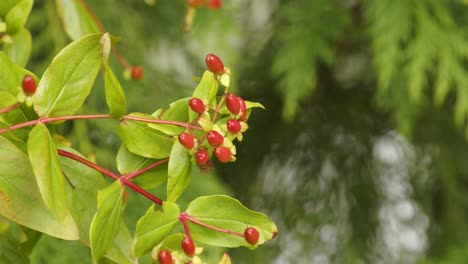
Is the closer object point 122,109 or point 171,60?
point 122,109

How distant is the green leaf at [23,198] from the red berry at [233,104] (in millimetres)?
67

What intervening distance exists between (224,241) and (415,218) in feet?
2.81

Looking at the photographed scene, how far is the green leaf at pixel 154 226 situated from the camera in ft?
0.91

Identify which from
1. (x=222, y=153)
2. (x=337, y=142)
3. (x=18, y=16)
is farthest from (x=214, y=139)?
(x=337, y=142)

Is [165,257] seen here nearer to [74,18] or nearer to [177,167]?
[177,167]

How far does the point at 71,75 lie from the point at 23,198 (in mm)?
48

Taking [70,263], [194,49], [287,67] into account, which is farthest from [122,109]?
[194,49]

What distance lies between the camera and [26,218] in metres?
0.26

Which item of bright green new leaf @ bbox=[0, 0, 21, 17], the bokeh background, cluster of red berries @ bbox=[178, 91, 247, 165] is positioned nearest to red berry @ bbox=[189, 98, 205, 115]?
cluster of red berries @ bbox=[178, 91, 247, 165]

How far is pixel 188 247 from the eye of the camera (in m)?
0.27

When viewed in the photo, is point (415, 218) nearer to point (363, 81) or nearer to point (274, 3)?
point (363, 81)

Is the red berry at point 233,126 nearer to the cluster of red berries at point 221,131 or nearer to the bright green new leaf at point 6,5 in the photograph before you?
the cluster of red berries at point 221,131

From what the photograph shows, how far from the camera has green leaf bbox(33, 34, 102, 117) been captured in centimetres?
27

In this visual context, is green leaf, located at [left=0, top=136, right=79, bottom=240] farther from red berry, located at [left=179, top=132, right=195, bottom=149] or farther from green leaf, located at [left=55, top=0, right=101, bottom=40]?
green leaf, located at [left=55, top=0, right=101, bottom=40]
